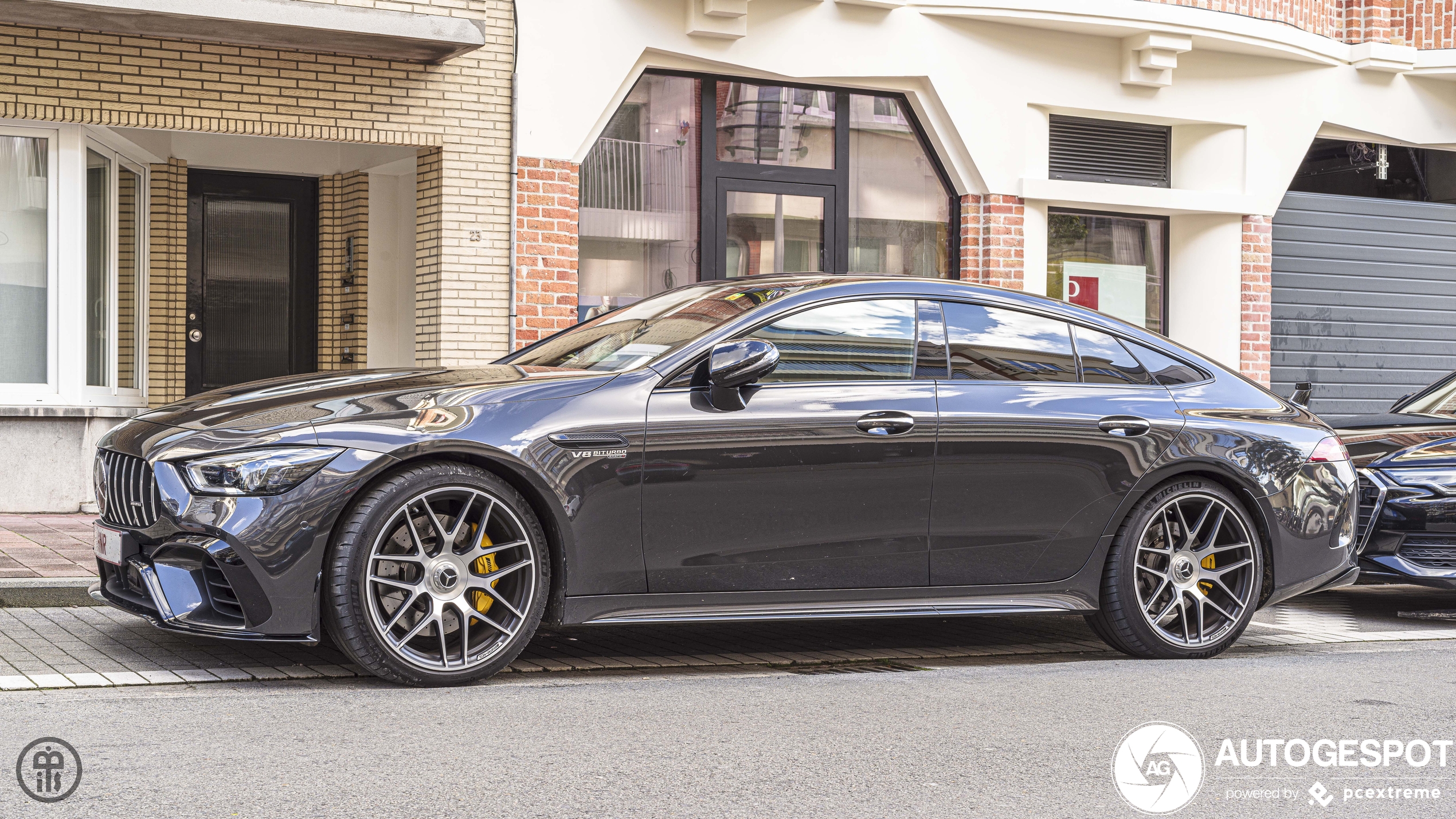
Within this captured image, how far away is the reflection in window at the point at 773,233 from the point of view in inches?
499

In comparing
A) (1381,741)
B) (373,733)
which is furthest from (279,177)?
(1381,741)

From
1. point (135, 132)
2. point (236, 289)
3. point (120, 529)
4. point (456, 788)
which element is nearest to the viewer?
point (456, 788)

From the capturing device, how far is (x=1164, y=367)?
6.53 m

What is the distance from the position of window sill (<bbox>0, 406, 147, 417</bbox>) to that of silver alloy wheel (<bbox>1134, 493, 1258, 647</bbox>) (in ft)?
23.2

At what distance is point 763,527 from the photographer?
5.62 metres

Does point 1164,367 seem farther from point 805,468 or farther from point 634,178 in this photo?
point 634,178

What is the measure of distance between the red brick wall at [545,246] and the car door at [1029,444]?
589 centimetres

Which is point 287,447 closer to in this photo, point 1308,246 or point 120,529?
point 120,529

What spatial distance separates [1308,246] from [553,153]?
830 cm

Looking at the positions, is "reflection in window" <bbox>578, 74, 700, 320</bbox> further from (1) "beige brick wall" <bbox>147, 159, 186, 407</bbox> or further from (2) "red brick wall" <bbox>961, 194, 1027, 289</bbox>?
(1) "beige brick wall" <bbox>147, 159, 186, 407</bbox>

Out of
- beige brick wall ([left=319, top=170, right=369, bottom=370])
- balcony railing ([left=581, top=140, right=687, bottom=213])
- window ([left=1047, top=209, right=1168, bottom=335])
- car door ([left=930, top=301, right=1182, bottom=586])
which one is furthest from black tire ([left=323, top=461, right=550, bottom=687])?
window ([left=1047, top=209, right=1168, bottom=335])

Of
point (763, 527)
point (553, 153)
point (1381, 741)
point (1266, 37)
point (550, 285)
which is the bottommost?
point (1381, 741)

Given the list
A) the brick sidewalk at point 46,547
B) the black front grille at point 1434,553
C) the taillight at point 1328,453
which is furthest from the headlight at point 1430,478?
the brick sidewalk at point 46,547

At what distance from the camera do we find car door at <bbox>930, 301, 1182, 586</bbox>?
5.96m
